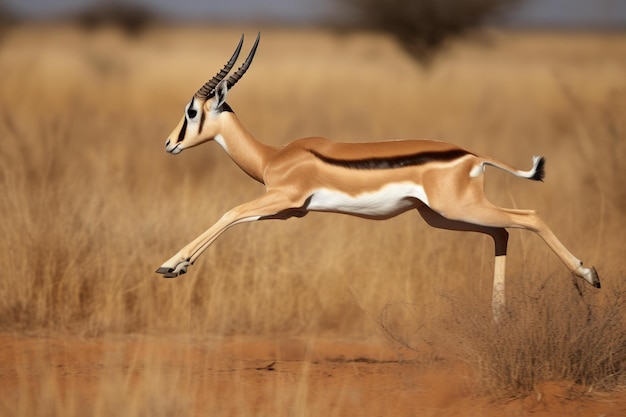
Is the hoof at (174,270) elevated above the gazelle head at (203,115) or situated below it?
below

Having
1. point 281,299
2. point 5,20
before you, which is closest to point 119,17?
point 5,20

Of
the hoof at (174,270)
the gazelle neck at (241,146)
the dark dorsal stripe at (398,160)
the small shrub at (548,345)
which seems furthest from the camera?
the gazelle neck at (241,146)

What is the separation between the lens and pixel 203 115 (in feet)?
18.0

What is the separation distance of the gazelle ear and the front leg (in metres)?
0.63

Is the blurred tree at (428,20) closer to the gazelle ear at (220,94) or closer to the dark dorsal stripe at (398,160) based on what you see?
the gazelle ear at (220,94)

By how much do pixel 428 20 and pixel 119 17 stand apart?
88.4 ft

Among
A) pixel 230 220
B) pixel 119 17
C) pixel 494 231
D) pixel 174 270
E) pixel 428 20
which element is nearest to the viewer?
pixel 174 270

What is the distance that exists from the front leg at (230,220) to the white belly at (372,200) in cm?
13

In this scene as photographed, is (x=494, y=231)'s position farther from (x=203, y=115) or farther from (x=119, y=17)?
(x=119, y=17)

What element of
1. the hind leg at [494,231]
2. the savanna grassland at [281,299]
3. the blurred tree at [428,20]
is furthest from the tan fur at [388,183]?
the blurred tree at [428,20]

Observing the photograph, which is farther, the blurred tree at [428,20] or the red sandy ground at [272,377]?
the blurred tree at [428,20]

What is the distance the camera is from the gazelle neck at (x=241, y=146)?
18.2 ft

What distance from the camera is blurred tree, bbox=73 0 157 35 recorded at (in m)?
47.4

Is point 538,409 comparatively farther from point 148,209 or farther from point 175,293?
point 148,209
